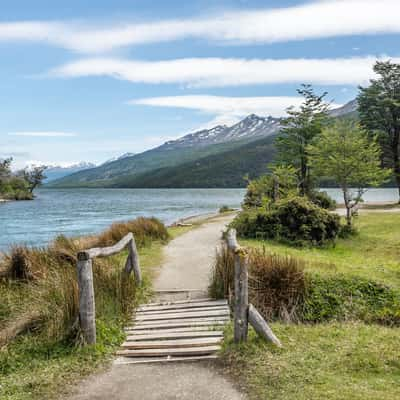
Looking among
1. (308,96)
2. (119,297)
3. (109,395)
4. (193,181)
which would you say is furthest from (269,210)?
(193,181)

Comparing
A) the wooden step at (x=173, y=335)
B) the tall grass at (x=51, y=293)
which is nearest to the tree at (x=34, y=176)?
the tall grass at (x=51, y=293)

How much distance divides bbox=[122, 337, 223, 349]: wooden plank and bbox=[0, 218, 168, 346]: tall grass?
795 mm

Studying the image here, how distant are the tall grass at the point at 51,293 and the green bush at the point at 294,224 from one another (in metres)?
8.50

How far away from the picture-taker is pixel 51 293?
22.3ft

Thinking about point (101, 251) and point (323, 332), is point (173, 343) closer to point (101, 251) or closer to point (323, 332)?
point (101, 251)

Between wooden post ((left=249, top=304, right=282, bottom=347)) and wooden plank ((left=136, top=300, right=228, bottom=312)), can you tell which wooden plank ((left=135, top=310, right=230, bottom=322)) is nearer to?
wooden plank ((left=136, top=300, right=228, bottom=312))

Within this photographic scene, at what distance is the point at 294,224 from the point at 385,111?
25182 mm

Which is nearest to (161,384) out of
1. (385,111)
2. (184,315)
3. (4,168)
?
(184,315)

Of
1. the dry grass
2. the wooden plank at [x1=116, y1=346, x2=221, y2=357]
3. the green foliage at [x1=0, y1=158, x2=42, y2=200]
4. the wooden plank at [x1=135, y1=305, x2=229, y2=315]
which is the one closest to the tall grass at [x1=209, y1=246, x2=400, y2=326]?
the dry grass

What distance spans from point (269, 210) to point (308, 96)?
16.4 meters

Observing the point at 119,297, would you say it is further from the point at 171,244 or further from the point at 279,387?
the point at 171,244

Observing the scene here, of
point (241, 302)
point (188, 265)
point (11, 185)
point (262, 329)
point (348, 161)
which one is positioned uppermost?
point (11, 185)

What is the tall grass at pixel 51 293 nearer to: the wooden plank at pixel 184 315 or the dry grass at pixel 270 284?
the wooden plank at pixel 184 315

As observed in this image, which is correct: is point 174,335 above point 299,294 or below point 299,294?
above
